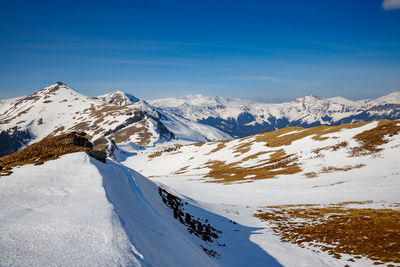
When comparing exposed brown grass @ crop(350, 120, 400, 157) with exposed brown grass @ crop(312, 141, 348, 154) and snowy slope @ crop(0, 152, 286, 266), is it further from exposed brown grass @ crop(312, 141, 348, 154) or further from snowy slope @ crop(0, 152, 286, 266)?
snowy slope @ crop(0, 152, 286, 266)

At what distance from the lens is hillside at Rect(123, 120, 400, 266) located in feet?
42.1

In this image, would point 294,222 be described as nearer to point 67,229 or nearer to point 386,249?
point 386,249

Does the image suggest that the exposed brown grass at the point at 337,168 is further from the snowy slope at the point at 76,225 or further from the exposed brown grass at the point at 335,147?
the snowy slope at the point at 76,225

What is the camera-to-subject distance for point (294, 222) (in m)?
19.1

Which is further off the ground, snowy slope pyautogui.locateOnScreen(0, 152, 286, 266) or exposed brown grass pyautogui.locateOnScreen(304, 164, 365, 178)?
snowy slope pyautogui.locateOnScreen(0, 152, 286, 266)

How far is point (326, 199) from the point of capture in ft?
91.4

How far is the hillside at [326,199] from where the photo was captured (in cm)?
1284

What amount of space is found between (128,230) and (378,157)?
5011 cm

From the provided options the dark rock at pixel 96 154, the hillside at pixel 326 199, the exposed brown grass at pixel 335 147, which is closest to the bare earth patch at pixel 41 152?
the dark rock at pixel 96 154

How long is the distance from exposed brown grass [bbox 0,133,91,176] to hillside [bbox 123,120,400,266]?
16.4 m

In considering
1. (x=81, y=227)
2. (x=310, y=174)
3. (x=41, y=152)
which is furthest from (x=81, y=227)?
(x=310, y=174)

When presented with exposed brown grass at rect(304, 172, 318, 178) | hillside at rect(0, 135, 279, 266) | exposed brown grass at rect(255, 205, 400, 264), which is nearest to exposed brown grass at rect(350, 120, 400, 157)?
exposed brown grass at rect(304, 172, 318, 178)

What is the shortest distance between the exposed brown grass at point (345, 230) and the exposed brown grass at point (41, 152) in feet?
59.8

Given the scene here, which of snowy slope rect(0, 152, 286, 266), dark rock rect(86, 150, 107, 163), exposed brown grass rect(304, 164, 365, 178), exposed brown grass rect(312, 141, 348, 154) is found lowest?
exposed brown grass rect(304, 164, 365, 178)
